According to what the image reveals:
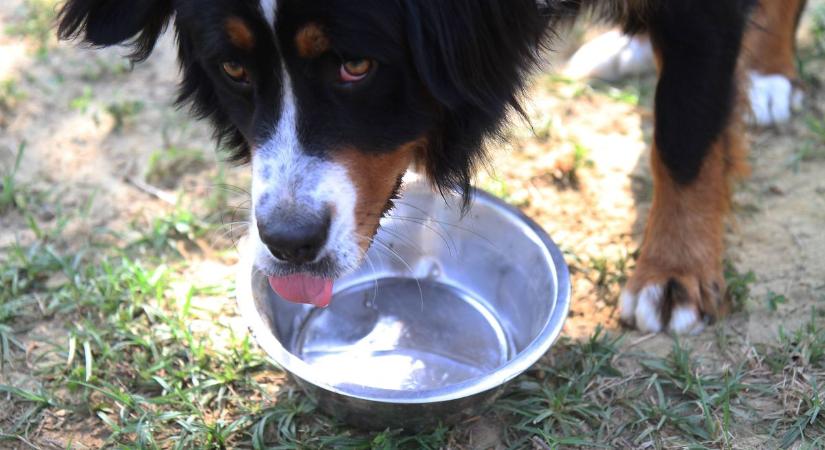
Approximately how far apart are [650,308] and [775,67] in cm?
157

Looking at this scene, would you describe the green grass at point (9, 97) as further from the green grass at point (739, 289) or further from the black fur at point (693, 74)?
the green grass at point (739, 289)

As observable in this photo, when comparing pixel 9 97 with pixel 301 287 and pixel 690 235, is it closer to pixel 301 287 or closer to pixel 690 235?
pixel 301 287

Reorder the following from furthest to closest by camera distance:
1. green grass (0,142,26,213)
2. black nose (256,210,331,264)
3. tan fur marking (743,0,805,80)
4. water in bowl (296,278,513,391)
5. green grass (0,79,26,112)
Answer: green grass (0,79,26,112), tan fur marking (743,0,805,80), green grass (0,142,26,213), water in bowl (296,278,513,391), black nose (256,210,331,264)

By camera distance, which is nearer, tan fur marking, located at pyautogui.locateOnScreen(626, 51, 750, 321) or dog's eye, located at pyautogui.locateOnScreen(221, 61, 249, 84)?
dog's eye, located at pyautogui.locateOnScreen(221, 61, 249, 84)

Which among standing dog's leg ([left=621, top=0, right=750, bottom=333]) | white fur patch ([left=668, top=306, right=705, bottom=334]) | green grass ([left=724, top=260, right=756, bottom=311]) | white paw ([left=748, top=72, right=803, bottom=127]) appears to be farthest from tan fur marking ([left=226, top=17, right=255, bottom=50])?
white paw ([left=748, top=72, right=803, bottom=127])

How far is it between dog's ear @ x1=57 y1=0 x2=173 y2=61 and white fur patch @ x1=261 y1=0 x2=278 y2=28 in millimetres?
506

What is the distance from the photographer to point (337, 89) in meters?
2.17

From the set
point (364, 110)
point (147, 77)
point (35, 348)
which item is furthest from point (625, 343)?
point (147, 77)

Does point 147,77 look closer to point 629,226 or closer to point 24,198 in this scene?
point 24,198

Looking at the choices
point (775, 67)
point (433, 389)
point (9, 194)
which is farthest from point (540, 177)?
point (9, 194)

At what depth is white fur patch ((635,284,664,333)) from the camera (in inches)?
112

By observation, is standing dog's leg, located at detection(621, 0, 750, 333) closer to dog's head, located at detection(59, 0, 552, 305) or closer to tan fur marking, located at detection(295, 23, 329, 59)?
dog's head, located at detection(59, 0, 552, 305)

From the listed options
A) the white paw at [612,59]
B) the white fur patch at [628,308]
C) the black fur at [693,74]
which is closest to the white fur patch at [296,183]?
the white fur patch at [628,308]

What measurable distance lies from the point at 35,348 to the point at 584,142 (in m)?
2.25
